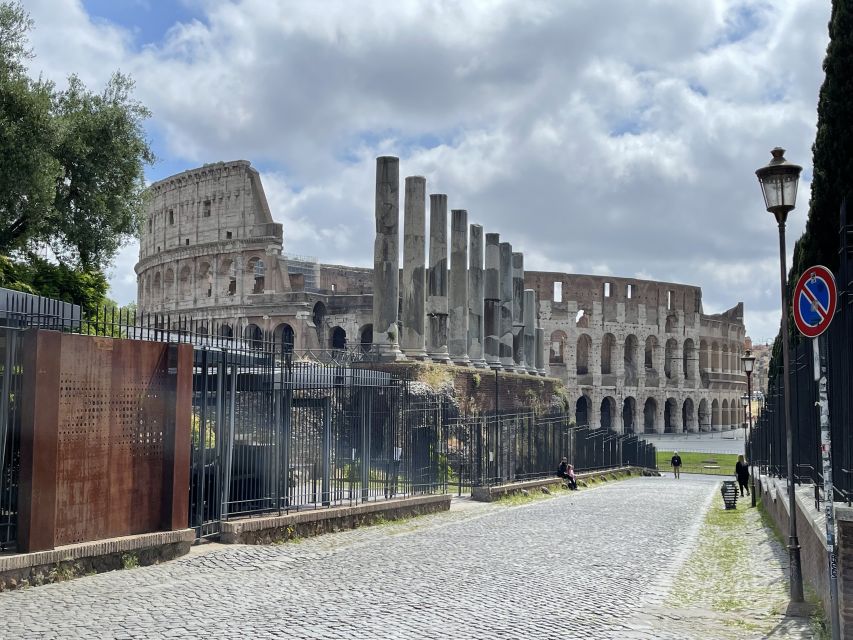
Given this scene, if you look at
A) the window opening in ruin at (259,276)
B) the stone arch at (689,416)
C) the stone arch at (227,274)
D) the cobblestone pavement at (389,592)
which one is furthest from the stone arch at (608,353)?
the cobblestone pavement at (389,592)

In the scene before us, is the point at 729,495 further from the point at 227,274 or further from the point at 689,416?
the point at 689,416

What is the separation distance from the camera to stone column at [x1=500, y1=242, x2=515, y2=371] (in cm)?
3544

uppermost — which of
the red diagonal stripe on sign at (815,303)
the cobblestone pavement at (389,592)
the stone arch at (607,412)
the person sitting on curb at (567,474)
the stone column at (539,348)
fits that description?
the stone column at (539,348)

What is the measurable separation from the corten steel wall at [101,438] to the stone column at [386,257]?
16302 millimetres

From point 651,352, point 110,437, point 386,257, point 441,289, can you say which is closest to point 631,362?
point 651,352

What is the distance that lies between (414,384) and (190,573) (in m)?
16.1

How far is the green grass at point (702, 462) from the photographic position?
117 feet

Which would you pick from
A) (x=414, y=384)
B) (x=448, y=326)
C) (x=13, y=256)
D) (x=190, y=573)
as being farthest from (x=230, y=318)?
(x=190, y=573)

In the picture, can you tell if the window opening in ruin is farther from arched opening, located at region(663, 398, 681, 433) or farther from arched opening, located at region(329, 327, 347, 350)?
arched opening, located at region(663, 398, 681, 433)

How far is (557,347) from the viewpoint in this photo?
60469 mm

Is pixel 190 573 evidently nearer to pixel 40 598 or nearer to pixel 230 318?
pixel 40 598

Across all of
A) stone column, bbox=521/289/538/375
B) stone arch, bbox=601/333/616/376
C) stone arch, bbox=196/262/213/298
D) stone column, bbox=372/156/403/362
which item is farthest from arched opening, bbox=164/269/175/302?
stone column, bbox=372/156/403/362

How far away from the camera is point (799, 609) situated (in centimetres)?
666

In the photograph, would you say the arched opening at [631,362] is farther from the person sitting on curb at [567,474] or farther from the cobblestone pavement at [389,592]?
the cobblestone pavement at [389,592]
